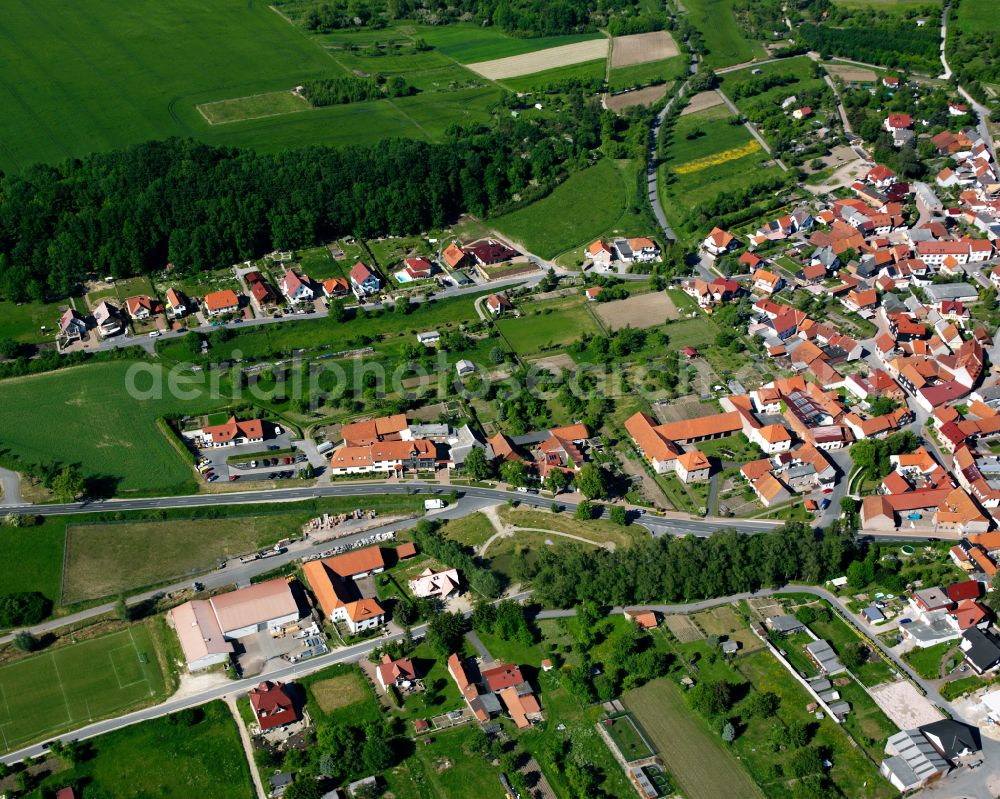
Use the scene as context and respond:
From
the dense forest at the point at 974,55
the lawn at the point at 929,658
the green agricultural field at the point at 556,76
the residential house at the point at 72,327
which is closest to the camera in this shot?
the lawn at the point at 929,658

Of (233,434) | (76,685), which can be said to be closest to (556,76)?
(233,434)

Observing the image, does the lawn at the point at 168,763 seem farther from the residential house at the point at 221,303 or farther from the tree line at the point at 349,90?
the tree line at the point at 349,90

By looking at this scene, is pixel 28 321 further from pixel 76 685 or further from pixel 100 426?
pixel 76 685

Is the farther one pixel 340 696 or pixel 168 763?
pixel 340 696

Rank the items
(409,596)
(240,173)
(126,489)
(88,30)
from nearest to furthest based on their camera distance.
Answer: (409,596)
(126,489)
(240,173)
(88,30)

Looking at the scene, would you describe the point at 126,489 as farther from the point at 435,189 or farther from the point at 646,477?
the point at 435,189

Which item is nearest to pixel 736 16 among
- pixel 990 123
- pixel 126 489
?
pixel 990 123

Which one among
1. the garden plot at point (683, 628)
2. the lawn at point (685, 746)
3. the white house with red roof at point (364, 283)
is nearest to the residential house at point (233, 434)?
the white house with red roof at point (364, 283)
